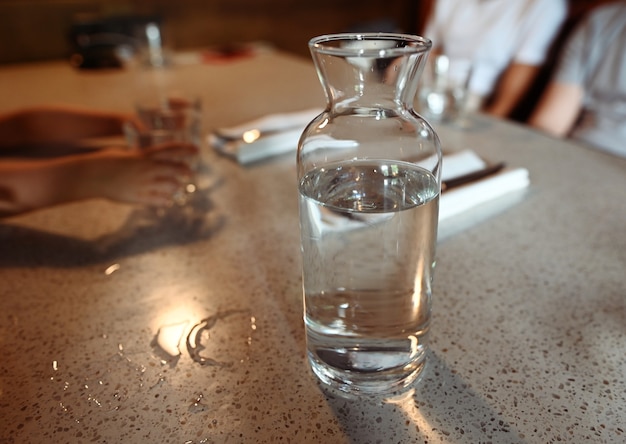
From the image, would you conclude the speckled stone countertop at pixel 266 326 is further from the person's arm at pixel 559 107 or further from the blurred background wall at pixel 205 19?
the blurred background wall at pixel 205 19

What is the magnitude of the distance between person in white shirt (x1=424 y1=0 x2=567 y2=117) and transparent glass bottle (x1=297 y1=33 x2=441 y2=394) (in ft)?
4.12

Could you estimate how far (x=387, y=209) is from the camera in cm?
40

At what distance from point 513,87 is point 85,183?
143 cm

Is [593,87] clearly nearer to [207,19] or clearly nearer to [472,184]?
[472,184]

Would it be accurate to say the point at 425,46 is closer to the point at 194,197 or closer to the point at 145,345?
the point at 145,345

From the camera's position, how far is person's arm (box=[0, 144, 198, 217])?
727mm

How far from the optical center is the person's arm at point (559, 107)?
1511mm

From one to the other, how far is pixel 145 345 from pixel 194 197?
340 mm

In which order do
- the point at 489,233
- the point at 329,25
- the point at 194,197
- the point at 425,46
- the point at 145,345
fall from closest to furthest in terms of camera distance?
the point at 425,46, the point at 145,345, the point at 489,233, the point at 194,197, the point at 329,25

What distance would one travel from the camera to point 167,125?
89cm

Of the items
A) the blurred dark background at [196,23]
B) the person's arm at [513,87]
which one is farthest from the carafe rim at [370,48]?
the blurred dark background at [196,23]

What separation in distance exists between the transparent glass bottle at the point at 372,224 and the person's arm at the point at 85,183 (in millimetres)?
398

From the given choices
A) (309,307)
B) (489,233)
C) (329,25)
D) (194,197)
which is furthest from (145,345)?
(329,25)

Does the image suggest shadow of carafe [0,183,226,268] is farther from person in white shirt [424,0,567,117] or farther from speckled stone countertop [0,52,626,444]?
person in white shirt [424,0,567,117]
